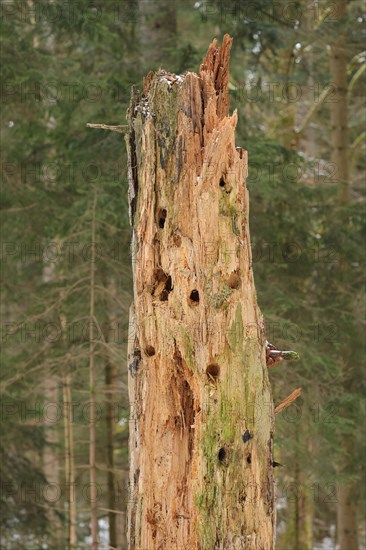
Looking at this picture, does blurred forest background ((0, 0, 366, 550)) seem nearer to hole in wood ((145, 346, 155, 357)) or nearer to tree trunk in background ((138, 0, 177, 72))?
tree trunk in background ((138, 0, 177, 72))

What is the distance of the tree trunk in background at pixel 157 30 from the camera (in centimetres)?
1046

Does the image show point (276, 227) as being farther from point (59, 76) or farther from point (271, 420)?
point (271, 420)

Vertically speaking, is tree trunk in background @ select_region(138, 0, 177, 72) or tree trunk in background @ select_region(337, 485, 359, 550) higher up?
tree trunk in background @ select_region(138, 0, 177, 72)

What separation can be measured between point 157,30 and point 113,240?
2650 millimetres

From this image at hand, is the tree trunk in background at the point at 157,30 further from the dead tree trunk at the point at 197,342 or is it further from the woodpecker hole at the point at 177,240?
the woodpecker hole at the point at 177,240

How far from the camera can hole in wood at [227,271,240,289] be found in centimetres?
454

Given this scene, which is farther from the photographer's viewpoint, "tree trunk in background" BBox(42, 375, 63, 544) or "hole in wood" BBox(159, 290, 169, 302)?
"tree trunk in background" BBox(42, 375, 63, 544)

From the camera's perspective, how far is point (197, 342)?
14.8 feet

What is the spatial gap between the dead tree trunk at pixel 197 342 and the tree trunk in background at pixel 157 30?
603 cm

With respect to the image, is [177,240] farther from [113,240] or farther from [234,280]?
[113,240]

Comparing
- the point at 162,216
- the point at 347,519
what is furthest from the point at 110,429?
the point at 162,216

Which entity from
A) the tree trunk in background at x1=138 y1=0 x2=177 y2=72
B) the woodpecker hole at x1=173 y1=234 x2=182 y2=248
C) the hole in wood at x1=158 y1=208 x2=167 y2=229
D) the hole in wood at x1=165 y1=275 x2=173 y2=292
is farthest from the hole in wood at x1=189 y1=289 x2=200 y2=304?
the tree trunk in background at x1=138 y1=0 x2=177 y2=72

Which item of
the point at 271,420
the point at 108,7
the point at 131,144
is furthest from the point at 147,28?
the point at 271,420

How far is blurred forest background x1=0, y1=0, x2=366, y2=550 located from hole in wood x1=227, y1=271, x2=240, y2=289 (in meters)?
4.18
